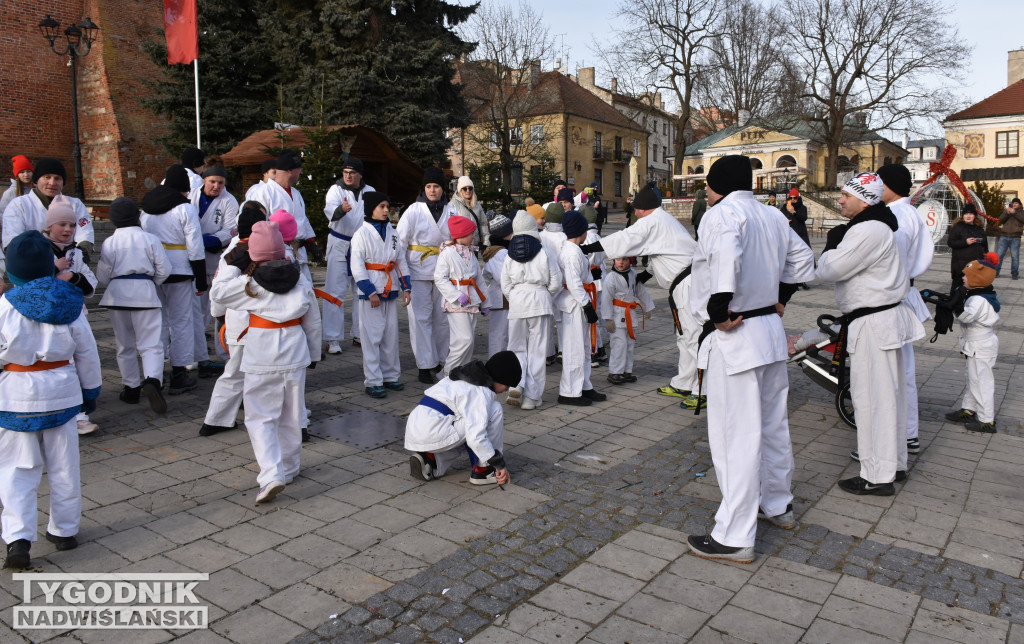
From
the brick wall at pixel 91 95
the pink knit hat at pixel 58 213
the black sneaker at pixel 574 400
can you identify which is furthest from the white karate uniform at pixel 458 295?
the brick wall at pixel 91 95

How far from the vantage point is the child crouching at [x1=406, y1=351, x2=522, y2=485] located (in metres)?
4.86

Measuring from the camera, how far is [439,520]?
439 cm

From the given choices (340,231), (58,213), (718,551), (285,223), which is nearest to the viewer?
(718,551)

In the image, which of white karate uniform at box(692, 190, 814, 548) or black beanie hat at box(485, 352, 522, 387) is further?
black beanie hat at box(485, 352, 522, 387)

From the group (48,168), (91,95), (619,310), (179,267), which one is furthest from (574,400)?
(91,95)

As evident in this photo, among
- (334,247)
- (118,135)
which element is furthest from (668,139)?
(334,247)

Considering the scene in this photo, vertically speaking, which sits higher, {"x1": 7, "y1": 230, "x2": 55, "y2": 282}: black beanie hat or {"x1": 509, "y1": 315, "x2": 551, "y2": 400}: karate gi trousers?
{"x1": 7, "y1": 230, "x2": 55, "y2": 282}: black beanie hat

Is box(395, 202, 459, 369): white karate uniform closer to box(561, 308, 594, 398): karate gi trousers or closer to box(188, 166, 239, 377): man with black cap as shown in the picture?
box(561, 308, 594, 398): karate gi trousers

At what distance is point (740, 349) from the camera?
3955 mm

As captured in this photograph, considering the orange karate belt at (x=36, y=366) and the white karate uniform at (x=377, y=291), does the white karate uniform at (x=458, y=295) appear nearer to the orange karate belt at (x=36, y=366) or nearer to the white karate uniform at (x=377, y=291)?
the white karate uniform at (x=377, y=291)

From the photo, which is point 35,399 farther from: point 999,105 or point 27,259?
point 999,105

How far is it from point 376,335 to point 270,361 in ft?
8.37

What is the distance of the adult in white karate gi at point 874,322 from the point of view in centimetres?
473

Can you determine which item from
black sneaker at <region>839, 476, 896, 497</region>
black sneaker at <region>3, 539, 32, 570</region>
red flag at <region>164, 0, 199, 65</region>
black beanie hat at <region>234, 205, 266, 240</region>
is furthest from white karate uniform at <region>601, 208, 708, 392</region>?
red flag at <region>164, 0, 199, 65</region>
